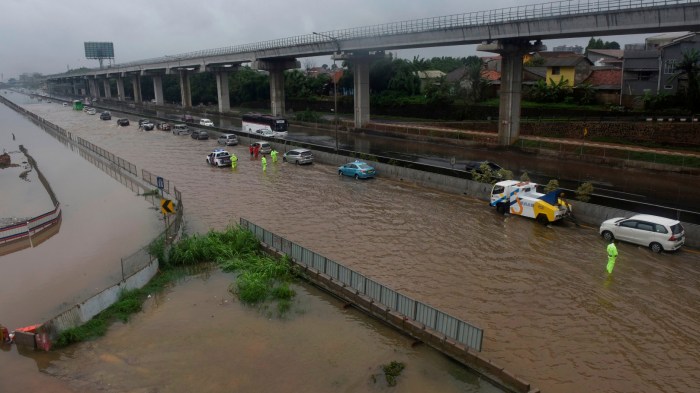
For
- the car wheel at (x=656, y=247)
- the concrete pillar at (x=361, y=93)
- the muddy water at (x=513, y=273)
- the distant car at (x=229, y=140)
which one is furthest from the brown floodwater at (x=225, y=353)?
the concrete pillar at (x=361, y=93)

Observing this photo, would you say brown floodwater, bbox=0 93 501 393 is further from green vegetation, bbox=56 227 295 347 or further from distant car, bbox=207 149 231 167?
distant car, bbox=207 149 231 167

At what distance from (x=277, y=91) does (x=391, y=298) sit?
67.7m

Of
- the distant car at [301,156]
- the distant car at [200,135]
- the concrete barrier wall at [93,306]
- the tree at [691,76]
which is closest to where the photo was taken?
the concrete barrier wall at [93,306]

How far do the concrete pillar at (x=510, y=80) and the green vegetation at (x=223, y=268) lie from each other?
3086cm

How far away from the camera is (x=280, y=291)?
15.9 m

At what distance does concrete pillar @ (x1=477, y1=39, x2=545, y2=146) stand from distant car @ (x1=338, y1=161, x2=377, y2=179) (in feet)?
54.1

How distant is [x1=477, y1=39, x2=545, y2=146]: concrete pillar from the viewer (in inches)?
1727

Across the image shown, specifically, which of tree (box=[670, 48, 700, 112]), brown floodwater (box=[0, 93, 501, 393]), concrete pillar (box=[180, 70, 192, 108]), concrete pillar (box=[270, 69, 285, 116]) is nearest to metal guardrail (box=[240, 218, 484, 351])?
brown floodwater (box=[0, 93, 501, 393])

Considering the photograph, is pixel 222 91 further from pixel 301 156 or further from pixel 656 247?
pixel 656 247

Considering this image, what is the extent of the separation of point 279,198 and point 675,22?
89.6 ft

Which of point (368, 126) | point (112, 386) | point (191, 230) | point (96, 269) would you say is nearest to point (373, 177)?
point (191, 230)

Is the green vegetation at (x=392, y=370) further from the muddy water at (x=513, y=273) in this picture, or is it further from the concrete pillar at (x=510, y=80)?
the concrete pillar at (x=510, y=80)

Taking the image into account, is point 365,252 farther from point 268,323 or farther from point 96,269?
point 96,269

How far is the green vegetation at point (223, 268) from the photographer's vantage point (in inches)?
582
